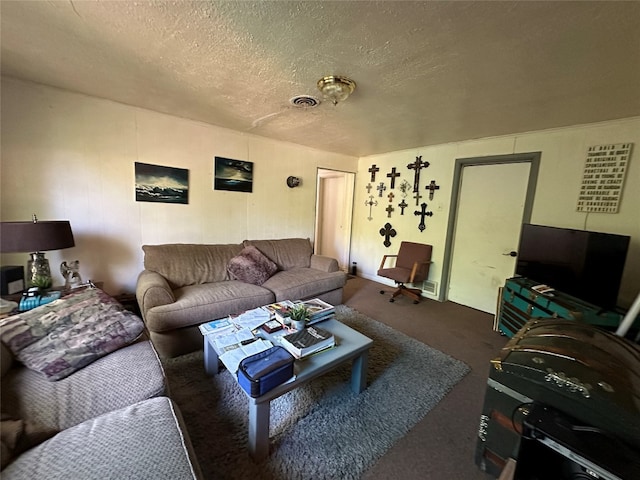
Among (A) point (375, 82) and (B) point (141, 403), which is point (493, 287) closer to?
(A) point (375, 82)

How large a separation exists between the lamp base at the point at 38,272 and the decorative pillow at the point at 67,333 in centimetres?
76

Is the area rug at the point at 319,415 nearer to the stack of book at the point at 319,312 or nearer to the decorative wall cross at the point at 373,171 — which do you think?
the stack of book at the point at 319,312

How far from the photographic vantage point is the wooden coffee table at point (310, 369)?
1.27m

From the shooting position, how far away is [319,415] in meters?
1.58

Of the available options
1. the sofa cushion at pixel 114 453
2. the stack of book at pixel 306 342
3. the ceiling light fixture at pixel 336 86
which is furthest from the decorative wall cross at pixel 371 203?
the sofa cushion at pixel 114 453

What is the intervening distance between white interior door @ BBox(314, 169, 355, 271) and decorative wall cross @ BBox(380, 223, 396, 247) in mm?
743

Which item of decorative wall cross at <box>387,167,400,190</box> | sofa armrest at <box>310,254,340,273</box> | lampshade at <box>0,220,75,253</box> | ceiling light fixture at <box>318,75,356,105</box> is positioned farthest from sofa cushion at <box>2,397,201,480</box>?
decorative wall cross at <box>387,167,400,190</box>

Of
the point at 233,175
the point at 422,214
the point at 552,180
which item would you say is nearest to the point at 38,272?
the point at 233,175

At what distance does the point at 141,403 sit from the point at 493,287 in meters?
3.68

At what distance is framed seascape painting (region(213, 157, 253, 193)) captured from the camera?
3172 mm

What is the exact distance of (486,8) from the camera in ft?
3.71

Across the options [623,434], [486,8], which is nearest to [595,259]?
[623,434]

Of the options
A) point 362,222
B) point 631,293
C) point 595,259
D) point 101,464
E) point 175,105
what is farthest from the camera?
point 362,222

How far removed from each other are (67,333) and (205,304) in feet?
3.10
